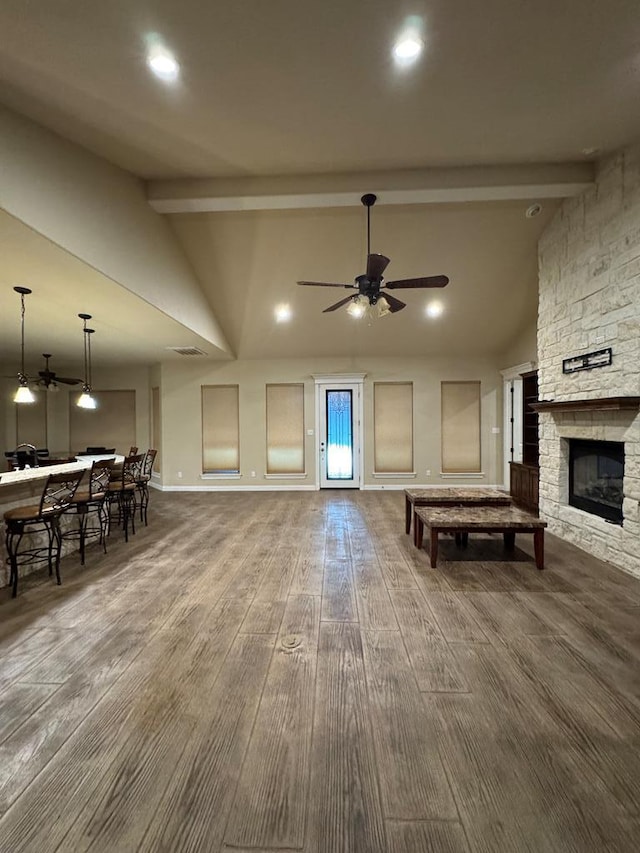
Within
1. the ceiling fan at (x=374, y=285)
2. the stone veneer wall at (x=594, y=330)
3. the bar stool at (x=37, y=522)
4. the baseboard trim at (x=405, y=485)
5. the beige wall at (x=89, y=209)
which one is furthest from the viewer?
the baseboard trim at (x=405, y=485)

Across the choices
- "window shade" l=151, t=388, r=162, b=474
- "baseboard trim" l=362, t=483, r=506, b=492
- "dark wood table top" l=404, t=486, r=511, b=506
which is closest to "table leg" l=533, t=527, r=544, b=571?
"dark wood table top" l=404, t=486, r=511, b=506

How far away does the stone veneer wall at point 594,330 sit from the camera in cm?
355

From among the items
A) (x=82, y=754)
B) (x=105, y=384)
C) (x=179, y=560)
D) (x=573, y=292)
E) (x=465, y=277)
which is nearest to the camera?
(x=82, y=754)

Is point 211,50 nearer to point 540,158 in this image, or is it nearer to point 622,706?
point 540,158

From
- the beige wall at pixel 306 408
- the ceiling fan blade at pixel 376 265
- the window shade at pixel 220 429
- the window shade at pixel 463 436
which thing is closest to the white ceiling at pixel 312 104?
the ceiling fan blade at pixel 376 265

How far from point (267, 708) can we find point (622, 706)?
5.86 ft

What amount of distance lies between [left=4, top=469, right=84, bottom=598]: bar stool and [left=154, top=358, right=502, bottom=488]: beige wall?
432 cm

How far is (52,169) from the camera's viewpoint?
9.24ft

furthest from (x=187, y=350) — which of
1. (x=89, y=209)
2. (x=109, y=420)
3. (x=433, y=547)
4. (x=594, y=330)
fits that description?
(x=594, y=330)

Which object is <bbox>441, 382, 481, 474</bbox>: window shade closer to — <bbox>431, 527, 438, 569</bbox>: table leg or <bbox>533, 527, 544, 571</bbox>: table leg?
<bbox>533, 527, 544, 571</bbox>: table leg

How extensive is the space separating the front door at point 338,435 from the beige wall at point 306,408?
22 centimetres

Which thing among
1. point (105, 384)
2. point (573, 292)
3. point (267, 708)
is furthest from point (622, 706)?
point (105, 384)

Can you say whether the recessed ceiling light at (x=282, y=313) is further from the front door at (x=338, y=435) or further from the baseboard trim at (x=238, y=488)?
the baseboard trim at (x=238, y=488)

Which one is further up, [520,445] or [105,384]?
[105,384]
